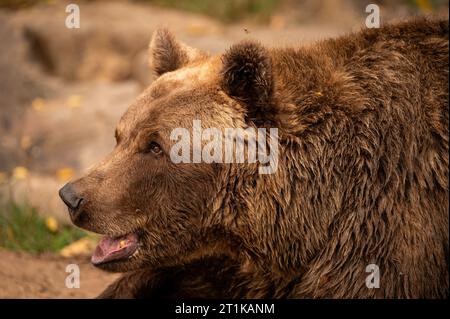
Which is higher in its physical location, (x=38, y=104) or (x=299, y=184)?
(x=38, y=104)

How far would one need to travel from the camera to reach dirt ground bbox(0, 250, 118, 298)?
19.7 feet

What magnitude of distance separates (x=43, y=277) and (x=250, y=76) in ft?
8.74

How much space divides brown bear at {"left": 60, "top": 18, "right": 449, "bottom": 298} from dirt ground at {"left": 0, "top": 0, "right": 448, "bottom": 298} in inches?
80.1

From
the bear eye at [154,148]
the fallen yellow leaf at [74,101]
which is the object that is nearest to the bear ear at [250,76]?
the bear eye at [154,148]

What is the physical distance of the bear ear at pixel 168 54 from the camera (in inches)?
211

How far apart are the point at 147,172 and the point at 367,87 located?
4.57 ft

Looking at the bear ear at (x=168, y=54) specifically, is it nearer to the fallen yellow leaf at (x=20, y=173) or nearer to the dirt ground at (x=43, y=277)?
the dirt ground at (x=43, y=277)

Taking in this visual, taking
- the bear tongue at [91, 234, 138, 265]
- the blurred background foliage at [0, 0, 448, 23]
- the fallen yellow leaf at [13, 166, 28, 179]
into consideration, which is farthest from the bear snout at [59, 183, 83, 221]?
the blurred background foliage at [0, 0, 448, 23]

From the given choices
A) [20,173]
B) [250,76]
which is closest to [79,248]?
[20,173]

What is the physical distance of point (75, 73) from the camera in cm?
1098

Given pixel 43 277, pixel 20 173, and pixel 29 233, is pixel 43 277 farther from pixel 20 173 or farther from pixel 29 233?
pixel 20 173

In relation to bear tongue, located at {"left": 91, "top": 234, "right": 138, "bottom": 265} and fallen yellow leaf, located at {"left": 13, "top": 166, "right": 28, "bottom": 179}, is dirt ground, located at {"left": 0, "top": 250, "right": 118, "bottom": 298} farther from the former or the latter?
fallen yellow leaf, located at {"left": 13, "top": 166, "right": 28, "bottom": 179}

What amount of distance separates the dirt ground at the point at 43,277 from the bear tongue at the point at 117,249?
1262 millimetres
